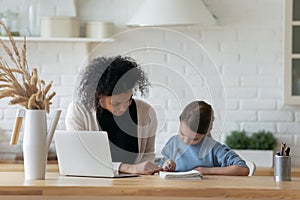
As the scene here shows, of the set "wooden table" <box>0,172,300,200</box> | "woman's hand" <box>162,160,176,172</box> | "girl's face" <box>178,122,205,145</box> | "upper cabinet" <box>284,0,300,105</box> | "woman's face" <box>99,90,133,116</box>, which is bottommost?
"wooden table" <box>0,172,300,200</box>

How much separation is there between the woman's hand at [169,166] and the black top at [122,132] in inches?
5.3

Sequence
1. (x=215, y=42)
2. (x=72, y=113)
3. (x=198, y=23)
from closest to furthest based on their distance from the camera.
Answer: (x=72, y=113) → (x=198, y=23) → (x=215, y=42)

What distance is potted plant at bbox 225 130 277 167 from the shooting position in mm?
4906

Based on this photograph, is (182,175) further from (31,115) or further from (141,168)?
(31,115)

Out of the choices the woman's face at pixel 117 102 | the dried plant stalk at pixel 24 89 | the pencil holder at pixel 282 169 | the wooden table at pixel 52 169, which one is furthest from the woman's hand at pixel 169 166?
the wooden table at pixel 52 169

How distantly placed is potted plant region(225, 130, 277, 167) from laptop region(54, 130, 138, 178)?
1.94 meters

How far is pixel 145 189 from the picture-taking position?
2.78 m

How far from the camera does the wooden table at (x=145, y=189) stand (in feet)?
9.02

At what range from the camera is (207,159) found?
3.47 m

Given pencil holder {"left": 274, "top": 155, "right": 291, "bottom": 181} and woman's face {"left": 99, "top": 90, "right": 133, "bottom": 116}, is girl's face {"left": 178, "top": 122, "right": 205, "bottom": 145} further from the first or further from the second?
pencil holder {"left": 274, "top": 155, "right": 291, "bottom": 181}

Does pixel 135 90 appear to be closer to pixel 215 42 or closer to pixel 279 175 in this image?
pixel 279 175

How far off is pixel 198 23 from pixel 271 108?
81cm

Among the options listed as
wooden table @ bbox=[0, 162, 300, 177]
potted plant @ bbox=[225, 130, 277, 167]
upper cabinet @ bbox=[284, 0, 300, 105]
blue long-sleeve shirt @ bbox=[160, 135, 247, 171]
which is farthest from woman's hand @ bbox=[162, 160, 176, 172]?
upper cabinet @ bbox=[284, 0, 300, 105]

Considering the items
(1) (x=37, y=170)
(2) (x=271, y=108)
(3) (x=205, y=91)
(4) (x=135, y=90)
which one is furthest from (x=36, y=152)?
(2) (x=271, y=108)
